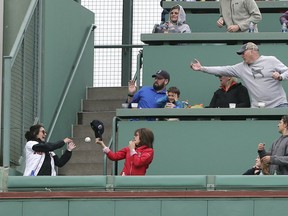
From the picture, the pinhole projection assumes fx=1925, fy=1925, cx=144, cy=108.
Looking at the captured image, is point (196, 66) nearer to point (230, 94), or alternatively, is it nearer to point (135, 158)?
point (230, 94)

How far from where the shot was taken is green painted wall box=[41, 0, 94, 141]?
26.7m

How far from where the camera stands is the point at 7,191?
22000 mm

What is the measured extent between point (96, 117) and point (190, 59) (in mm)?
1677

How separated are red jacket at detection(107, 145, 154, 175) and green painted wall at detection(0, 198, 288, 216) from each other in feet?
2.54

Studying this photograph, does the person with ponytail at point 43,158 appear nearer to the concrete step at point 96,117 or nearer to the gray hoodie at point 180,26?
the concrete step at point 96,117

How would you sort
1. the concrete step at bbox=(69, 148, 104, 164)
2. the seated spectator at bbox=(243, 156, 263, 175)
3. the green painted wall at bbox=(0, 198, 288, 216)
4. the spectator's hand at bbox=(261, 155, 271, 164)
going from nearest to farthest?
the green painted wall at bbox=(0, 198, 288, 216)
the spectator's hand at bbox=(261, 155, 271, 164)
the seated spectator at bbox=(243, 156, 263, 175)
the concrete step at bbox=(69, 148, 104, 164)

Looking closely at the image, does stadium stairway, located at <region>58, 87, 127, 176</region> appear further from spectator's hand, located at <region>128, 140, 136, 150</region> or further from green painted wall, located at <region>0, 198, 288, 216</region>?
green painted wall, located at <region>0, 198, 288, 216</region>

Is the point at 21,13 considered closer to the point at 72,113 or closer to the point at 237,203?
the point at 72,113

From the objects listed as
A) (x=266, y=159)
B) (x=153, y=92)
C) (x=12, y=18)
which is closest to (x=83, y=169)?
(x=153, y=92)

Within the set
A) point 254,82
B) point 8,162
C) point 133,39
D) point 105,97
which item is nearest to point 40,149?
point 8,162

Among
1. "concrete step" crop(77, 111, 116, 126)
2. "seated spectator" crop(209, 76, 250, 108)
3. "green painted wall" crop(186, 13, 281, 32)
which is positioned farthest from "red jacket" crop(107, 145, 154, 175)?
"green painted wall" crop(186, 13, 281, 32)

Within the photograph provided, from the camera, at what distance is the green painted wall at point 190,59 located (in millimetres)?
26281

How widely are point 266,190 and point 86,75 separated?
25.2 feet

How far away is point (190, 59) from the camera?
26.5 metres
